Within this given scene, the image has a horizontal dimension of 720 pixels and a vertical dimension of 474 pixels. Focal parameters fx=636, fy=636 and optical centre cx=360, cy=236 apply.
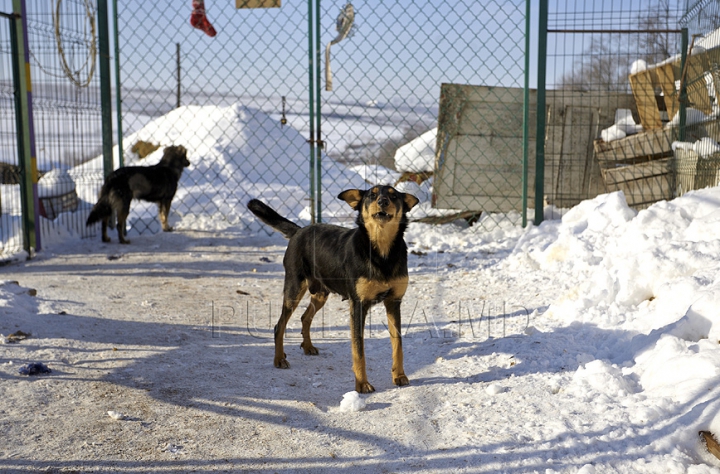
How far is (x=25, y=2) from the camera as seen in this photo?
6.43 meters

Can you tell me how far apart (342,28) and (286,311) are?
475 cm

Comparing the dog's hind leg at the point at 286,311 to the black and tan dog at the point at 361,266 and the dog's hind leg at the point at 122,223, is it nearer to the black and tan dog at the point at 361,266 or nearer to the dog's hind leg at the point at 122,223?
the black and tan dog at the point at 361,266

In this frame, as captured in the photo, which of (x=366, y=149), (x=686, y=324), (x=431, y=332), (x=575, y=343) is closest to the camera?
(x=686, y=324)

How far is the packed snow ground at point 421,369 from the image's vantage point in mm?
2525

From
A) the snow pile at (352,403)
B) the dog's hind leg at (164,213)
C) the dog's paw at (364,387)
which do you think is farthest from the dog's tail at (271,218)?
the dog's hind leg at (164,213)

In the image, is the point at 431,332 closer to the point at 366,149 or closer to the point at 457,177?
the point at 457,177

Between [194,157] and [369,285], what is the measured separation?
9.84 meters

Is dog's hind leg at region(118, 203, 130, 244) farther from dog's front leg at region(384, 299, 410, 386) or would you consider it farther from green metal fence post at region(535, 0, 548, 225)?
dog's front leg at region(384, 299, 410, 386)

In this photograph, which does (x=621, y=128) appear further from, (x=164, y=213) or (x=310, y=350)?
(x=164, y=213)

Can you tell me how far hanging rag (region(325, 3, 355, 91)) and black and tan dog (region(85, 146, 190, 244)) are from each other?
240 cm

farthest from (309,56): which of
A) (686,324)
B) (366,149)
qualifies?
(686,324)

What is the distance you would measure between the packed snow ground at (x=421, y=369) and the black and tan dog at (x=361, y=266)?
274 millimetres

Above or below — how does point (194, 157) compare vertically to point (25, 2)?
below

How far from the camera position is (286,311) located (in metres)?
3.79
